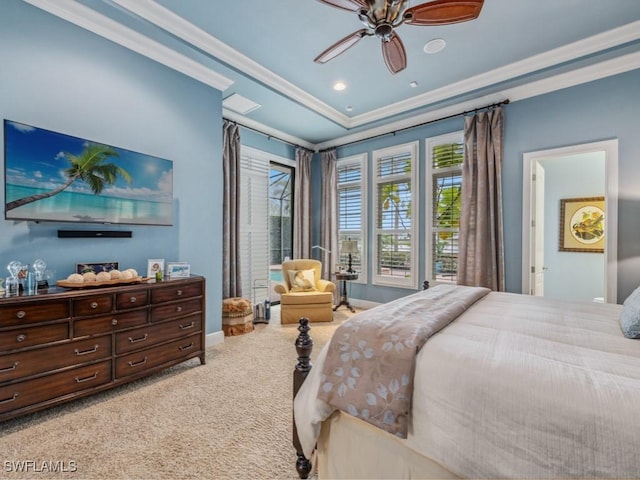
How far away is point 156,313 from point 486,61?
13.6 feet

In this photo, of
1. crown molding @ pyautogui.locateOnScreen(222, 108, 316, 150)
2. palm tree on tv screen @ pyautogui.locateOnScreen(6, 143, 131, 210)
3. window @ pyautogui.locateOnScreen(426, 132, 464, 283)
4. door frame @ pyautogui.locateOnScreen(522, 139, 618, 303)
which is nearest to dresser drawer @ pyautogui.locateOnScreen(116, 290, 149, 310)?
palm tree on tv screen @ pyautogui.locateOnScreen(6, 143, 131, 210)

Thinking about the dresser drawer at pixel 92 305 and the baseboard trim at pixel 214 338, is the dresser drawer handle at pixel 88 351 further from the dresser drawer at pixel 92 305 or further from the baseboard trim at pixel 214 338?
the baseboard trim at pixel 214 338

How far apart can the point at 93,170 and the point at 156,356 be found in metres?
1.63

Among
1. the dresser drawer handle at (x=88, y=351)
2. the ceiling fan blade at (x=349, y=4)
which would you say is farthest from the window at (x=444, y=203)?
the dresser drawer handle at (x=88, y=351)

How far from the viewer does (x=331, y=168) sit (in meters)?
5.44

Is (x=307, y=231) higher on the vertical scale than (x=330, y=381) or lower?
higher

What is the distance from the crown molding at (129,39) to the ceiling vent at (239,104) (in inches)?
13.2

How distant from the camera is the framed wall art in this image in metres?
4.23

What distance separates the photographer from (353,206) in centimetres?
530

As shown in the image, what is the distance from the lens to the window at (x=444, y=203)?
412 centimetres

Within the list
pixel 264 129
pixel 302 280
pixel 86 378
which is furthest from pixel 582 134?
pixel 86 378

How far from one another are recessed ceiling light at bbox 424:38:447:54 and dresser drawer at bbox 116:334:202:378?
3.61 meters

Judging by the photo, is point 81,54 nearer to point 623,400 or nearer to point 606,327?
point 623,400

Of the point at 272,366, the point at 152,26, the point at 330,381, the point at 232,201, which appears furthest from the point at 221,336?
the point at 152,26
